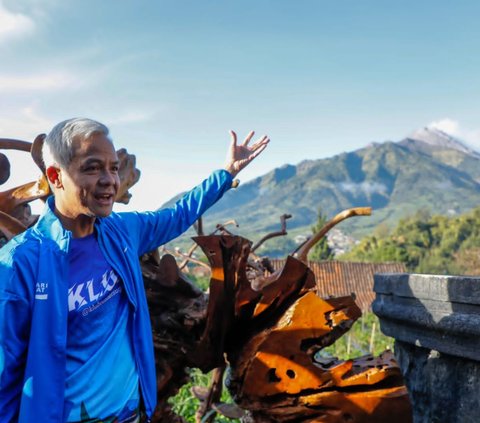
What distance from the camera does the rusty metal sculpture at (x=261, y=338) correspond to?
1938 millimetres

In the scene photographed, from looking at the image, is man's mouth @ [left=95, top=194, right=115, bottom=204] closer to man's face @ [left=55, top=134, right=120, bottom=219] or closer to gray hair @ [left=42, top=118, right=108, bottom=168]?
man's face @ [left=55, top=134, right=120, bottom=219]

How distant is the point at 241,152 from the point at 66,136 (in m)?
0.77

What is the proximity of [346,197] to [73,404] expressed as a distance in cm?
16821

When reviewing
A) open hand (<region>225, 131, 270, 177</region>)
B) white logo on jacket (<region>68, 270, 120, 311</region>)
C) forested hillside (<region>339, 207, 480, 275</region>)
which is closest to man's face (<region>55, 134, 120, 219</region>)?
white logo on jacket (<region>68, 270, 120, 311</region>)

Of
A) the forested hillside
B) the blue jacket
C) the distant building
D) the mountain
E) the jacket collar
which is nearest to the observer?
the blue jacket

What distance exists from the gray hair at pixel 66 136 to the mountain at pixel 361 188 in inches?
5620

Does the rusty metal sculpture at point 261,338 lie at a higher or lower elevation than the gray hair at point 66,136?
lower

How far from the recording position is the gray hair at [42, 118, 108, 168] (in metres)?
1.54

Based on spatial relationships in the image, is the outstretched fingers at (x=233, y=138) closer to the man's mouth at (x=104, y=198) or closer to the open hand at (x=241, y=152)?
the open hand at (x=241, y=152)

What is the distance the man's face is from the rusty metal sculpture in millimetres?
492

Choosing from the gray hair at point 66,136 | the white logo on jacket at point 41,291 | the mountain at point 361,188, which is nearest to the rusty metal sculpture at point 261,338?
the gray hair at point 66,136

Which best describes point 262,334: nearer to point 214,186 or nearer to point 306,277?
point 306,277

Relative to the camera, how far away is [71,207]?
1.59 meters

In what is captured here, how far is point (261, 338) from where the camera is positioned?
2010mm
